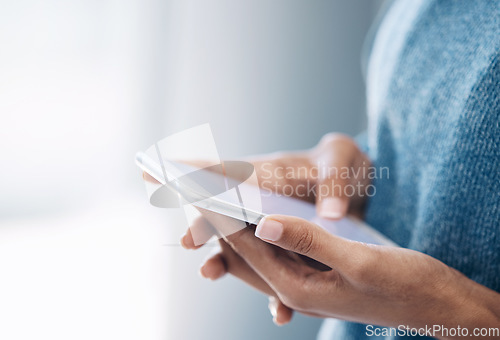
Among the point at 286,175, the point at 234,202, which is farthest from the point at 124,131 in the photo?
the point at 234,202

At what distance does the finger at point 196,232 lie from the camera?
388mm

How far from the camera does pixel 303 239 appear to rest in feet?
0.93

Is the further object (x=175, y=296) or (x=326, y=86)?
(x=326, y=86)

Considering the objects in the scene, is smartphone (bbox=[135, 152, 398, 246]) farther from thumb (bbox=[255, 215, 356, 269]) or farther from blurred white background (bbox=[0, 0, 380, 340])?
blurred white background (bbox=[0, 0, 380, 340])

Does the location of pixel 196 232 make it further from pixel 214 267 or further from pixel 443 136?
pixel 443 136

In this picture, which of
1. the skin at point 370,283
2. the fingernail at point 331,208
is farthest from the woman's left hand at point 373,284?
the fingernail at point 331,208

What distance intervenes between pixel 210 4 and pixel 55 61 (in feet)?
1.38

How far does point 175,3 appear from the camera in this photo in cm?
105

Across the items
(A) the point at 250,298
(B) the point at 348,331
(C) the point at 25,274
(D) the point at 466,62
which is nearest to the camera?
(D) the point at 466,62

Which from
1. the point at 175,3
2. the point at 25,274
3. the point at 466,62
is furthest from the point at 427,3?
the point at 25,274

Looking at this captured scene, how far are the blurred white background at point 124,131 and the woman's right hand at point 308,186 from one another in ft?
1.51

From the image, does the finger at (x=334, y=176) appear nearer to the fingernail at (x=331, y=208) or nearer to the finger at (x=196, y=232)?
the fingernail at (x=331, y=208)

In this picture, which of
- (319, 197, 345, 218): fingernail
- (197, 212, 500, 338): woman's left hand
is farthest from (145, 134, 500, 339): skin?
(319, 197, 345, 218): fingernail

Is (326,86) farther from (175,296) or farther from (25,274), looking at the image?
(25,274)
